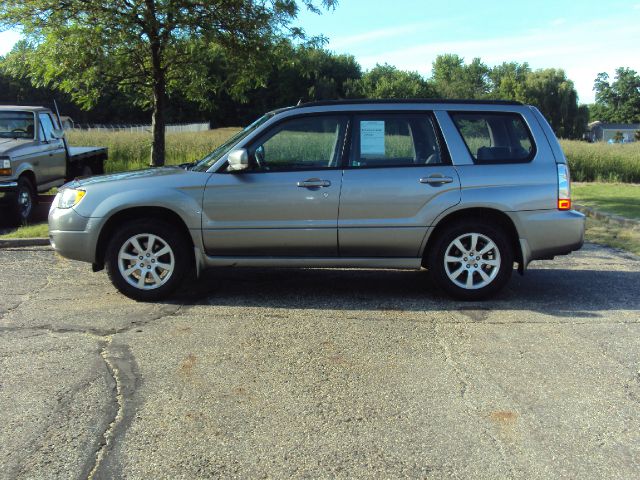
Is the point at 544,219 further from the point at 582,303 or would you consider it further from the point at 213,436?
the point at 213,436

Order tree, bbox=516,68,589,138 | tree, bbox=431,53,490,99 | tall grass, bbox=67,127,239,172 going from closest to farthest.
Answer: tall grass, bbox=67,127,239,172
tree, bbox=516,68,589,138
tree, bbox=431,53,490,99

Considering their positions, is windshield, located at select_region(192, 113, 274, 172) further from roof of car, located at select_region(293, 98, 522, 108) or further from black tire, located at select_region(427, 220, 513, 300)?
black tire, located at select_region(427, 220, 513, 300)

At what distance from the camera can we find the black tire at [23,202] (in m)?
10.1

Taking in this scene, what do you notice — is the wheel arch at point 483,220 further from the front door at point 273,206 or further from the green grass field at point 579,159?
the green grass field at point 579,159

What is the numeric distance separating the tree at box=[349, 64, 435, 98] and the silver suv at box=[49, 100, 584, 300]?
71.2 meters

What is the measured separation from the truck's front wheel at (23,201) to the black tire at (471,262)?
7538 mm

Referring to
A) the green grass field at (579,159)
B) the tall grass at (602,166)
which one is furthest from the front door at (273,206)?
the tall grass at (602,166)

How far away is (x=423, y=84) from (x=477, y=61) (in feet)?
90.4

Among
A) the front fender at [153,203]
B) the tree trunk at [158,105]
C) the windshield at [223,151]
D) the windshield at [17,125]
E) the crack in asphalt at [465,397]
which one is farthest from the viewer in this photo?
the windshield at [17,125]

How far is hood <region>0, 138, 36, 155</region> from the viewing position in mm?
9934

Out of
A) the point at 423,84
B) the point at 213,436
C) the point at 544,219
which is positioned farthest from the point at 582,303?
the point at 423,84

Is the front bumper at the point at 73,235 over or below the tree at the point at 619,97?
below

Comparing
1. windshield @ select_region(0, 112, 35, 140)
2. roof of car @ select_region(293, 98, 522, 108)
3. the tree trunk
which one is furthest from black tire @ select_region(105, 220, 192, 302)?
windshield @ select_region(0, 112, 35, 140)

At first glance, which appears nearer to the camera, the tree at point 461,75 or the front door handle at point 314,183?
the front door handle at point 314,183
